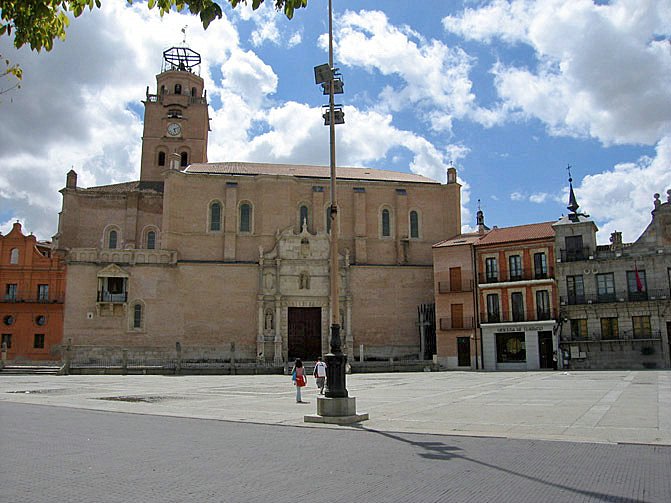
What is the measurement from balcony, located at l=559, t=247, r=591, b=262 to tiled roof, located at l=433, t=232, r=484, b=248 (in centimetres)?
669

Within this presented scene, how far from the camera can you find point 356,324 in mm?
48531

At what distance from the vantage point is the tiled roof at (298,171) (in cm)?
5247

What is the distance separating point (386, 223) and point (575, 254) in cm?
1564

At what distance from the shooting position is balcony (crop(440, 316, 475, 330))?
45.8m

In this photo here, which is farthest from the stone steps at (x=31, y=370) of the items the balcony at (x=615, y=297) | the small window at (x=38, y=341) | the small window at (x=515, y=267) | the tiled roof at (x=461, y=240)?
the balcony at (x=615, y=297)

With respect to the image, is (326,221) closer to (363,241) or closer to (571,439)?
(363,241)

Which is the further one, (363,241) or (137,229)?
(137,229)

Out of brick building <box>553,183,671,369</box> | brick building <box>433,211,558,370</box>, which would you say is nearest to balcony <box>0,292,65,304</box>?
brick building <box>433,211,558,370</box>

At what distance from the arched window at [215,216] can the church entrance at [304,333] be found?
8.89m

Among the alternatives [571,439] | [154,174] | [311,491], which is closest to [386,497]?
[311,491]

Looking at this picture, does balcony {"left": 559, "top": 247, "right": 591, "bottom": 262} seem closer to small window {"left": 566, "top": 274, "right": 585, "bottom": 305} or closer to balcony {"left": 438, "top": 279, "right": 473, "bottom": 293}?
small window {"left": 566, "top": 274, "right": 585, "bottom": 305}

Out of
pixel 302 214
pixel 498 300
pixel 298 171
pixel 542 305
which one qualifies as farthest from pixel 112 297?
pixel 542 305

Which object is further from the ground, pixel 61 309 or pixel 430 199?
pixel 430 199

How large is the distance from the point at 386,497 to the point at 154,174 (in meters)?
60.0
